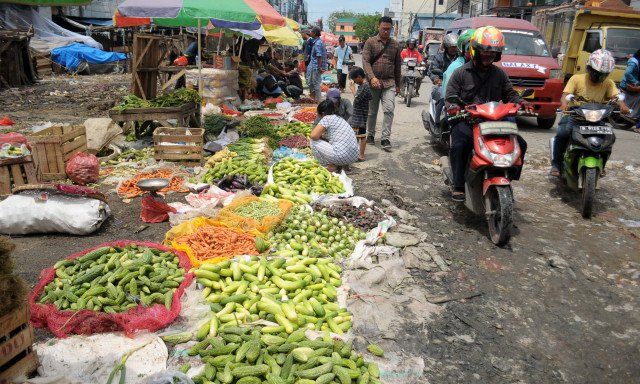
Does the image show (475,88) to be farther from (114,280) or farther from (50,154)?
(50,154)

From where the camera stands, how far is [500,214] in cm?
512

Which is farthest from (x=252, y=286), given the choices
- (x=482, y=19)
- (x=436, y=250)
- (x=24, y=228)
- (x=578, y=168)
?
(x=482, y=19)

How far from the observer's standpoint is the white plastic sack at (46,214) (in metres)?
5.18

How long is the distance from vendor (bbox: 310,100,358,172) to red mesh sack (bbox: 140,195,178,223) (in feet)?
8.08

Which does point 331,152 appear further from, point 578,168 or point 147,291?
point 147,291

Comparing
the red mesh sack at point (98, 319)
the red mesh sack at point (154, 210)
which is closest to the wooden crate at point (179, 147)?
the red mesh sack at point (154, 210)

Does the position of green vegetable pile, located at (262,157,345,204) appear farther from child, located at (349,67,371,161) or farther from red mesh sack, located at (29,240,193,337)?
red mesh sack, located at (29,240,193,337)

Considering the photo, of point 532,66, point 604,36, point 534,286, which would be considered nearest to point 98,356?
point 534,286

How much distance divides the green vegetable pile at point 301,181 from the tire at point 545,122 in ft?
24.2

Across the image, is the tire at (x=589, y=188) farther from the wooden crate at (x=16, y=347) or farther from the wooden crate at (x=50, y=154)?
the wooden crate at (x=50, y=154)

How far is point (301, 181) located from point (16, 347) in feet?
13.7

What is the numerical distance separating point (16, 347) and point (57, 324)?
0.64m

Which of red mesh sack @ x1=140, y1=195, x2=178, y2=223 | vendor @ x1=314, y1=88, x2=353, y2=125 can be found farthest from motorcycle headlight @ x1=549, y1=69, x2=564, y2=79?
red mesh sack @ x1=140, y1=195, x2=178, y2=223

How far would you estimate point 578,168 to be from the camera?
20.1 ft
